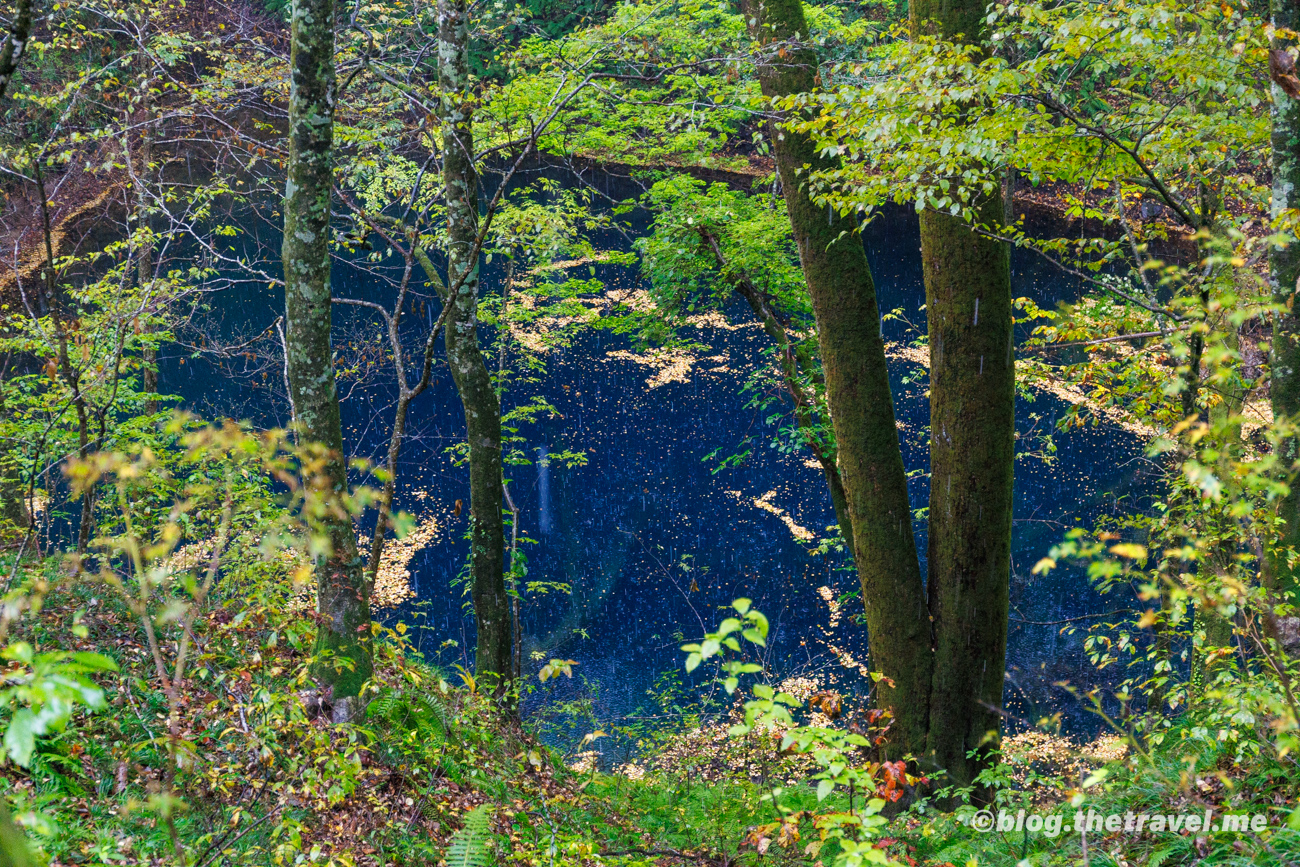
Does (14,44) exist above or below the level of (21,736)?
above

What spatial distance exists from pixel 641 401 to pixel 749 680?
8.10 metres

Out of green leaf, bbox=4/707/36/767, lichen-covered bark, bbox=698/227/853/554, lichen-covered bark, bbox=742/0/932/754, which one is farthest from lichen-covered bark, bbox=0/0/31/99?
lichen-covered bark, bbox=698/227/853/554

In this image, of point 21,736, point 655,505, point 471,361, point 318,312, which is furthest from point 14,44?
point 655,505

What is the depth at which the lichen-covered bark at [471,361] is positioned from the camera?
20.0 feet

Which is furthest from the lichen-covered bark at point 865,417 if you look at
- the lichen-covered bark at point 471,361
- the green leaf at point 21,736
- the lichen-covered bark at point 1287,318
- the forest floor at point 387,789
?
the green leaf at point 21,736

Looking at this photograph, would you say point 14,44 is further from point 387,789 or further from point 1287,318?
point 1287,318

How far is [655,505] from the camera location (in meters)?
13.5

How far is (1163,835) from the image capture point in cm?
312

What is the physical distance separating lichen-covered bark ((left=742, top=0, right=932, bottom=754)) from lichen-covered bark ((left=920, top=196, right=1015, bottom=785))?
173mm

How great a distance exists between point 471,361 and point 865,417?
126 inches

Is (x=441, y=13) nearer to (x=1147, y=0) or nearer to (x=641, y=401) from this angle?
(x=1147, y=0)

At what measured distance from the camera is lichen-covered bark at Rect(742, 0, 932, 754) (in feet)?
18.0

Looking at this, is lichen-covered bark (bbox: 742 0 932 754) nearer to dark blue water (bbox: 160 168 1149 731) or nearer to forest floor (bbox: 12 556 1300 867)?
forest floor (bbox: 12 556 1300 867)

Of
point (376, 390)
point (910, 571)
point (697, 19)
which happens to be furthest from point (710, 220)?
point (376, 390)
